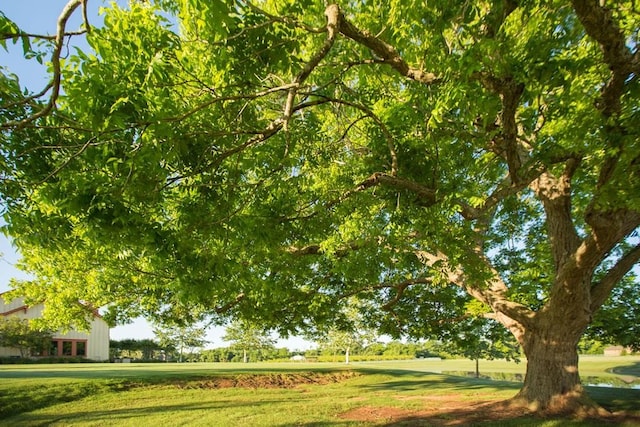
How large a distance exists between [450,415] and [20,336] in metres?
37.4

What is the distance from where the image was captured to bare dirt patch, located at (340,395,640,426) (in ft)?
33.3

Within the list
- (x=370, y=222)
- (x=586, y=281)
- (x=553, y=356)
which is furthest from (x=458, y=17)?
(x=553, y=356)

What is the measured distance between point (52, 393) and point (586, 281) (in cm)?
1774

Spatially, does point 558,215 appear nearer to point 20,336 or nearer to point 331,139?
point 331,139

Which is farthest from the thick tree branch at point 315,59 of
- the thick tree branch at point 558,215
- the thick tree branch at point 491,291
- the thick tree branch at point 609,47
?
the thick tree branch at point 491,291

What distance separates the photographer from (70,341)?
1759 inches

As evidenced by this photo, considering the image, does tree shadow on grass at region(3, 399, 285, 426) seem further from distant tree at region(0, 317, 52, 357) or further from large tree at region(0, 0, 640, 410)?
distant tree at region(0, 317, 52, 357)

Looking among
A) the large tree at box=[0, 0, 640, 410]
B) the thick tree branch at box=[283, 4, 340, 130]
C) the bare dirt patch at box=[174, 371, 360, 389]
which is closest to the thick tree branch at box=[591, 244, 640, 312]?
the large tree at box=[0, 0, 640, 410]

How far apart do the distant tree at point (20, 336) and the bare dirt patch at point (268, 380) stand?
2104cm

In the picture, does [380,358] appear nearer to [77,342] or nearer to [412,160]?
[77,342]

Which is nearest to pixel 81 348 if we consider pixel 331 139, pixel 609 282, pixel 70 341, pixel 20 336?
pixel 70 341

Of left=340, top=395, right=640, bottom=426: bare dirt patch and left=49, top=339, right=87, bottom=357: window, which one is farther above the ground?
left=340, top=395, right=640, bottom=426: bare dirt patch

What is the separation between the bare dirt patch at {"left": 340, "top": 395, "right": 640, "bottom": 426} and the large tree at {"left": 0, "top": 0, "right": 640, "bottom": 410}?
0.72 m

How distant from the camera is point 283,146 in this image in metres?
7.14
